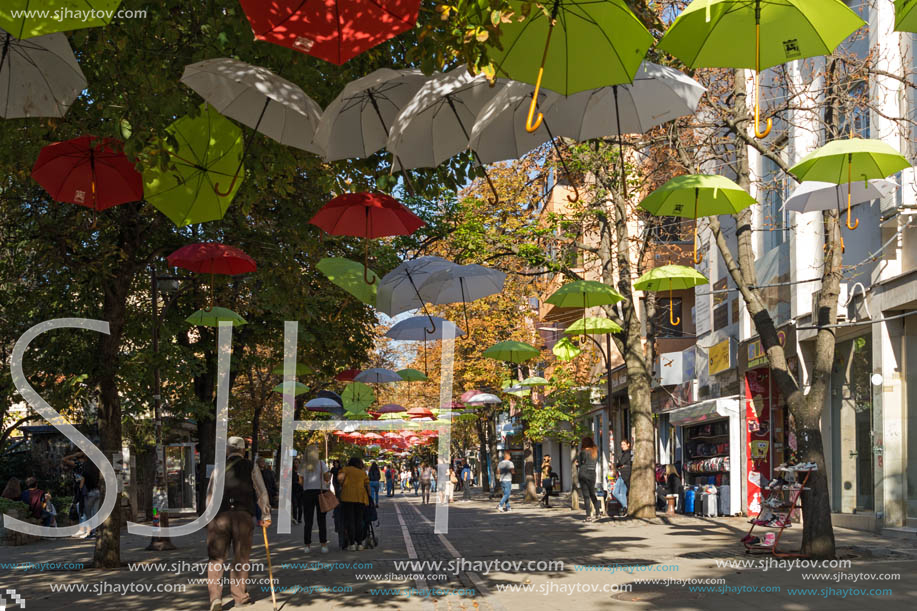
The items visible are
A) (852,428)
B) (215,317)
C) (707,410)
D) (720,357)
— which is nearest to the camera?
(215,317)

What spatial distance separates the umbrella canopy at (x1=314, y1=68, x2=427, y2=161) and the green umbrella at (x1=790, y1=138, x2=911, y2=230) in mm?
6093

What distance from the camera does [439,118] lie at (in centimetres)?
889

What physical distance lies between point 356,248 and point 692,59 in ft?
48.0

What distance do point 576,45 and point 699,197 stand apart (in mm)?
7047

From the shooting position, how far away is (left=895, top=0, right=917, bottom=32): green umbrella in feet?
23.4

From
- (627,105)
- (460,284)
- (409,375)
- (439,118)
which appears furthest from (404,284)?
(409,375)

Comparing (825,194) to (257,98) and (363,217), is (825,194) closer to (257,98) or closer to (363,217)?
(363,217)

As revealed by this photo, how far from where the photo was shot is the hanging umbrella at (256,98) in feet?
28.4

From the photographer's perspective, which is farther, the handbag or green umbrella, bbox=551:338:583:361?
green umbrella, bbox=551:338:583:361

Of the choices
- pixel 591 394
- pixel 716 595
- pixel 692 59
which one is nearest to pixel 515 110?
pixel 692 59

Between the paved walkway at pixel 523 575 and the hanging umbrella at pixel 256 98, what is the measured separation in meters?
5.15

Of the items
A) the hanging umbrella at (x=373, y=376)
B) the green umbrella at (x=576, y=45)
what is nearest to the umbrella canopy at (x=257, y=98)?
the green umbrella at (x=576, y=45)

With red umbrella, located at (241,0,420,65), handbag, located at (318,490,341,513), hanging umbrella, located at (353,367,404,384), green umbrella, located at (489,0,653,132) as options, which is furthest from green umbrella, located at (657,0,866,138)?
hanging umbrella, located at (353,367,404,384)

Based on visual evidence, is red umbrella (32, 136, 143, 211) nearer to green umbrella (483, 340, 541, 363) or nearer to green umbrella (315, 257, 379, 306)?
green umbrella (315, 257, 379, 306)
